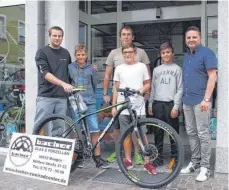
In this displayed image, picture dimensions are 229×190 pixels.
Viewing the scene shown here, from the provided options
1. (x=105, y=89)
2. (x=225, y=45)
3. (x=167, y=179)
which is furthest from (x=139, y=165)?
(x=225, y=45)

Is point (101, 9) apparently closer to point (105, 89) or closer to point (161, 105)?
point (105, 89)

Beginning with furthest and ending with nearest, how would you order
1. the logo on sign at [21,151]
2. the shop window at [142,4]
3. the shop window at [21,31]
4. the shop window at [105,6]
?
1. the shop window at [105,6]
2. the shop window at [142,4]
3. the shop window at [21,31]
4. the logo on sign at [21,151]

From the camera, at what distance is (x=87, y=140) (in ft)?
14.0

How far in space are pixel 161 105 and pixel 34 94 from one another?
211 cm

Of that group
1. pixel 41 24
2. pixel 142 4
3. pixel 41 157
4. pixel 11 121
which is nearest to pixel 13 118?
pixel 11 121

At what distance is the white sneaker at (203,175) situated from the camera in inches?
161

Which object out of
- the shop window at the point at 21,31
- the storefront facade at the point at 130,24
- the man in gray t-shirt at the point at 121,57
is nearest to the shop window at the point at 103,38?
the storefront facade at the point at 130,24

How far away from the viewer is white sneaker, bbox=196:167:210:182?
4094 mm

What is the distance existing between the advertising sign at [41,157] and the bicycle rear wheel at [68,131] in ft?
0.56

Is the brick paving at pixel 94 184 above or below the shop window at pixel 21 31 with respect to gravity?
below

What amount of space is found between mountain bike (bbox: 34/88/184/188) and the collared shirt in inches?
25.8

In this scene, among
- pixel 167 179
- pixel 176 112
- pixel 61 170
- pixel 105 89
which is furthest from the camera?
pixel 105 89

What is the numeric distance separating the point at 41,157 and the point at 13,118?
7.25 ft

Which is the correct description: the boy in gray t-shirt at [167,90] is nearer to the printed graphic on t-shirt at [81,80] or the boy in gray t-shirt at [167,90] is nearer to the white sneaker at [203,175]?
the white sneaker at [203,175]
